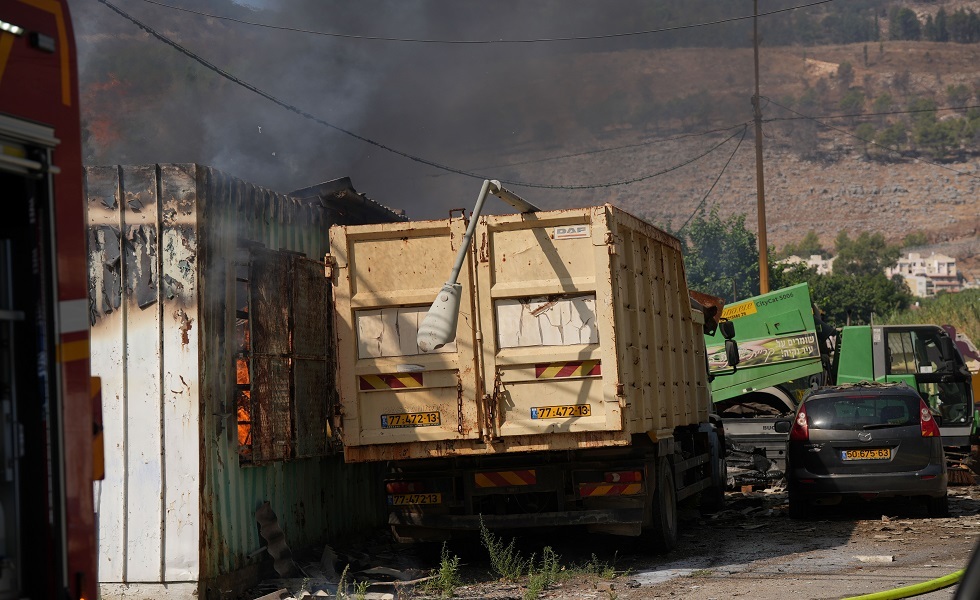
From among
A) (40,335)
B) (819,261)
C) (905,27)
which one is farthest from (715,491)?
(905,27)

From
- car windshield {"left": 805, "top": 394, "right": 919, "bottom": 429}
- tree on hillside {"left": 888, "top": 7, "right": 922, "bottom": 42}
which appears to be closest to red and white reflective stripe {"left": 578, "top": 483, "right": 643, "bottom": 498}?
car windshield {"left": 805, "top": 394, "right": 919, "bottom": 429}

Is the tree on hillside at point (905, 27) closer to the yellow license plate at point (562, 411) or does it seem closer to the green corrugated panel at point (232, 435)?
the green corrugated panel at point (232, 435)

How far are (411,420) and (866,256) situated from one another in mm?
105305

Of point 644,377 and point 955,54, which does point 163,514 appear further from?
point 955,54

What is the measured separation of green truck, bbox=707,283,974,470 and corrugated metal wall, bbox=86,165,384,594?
11003mm

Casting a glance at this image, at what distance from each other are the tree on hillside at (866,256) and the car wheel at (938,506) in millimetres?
93647

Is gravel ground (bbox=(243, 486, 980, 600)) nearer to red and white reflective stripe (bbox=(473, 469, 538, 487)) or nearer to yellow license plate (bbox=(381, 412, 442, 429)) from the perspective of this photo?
red and white reflective stripe (bbox=(473, 469, 538, 487))

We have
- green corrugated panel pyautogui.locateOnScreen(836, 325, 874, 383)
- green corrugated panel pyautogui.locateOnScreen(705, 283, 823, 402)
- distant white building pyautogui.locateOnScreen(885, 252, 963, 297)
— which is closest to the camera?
green corrugated panel pyautogui.locateOnScreen(836, 325, 874, 383)

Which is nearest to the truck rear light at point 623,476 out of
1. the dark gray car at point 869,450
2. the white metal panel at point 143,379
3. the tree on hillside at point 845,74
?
the white metal panel at point 143,379

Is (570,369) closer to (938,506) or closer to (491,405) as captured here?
(491,405)

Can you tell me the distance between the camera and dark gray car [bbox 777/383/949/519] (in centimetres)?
1239

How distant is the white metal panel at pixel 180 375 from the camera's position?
8391mm

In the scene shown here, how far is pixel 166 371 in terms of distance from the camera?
859 centimetres

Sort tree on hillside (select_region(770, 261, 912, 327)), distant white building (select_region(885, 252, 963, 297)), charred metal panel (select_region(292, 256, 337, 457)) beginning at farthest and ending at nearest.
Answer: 1. distant white building (select_region(885, 252, 963, 297))
2. tree on hillside (select_region(770, 261, 912, 327))
3. charred metal panel (select_region(292, 256, 337, 457))
